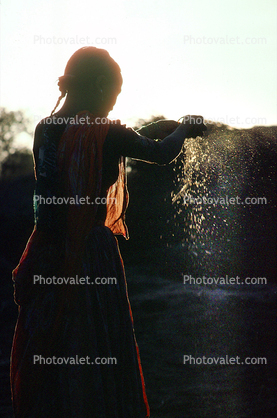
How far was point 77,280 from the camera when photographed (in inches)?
83.4

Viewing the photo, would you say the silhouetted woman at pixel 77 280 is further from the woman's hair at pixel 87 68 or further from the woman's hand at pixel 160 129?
the woman's hand at pixel 160 129

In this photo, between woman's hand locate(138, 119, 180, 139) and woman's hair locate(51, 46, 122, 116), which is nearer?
woman's hair locate(51, 46, 122, 116)

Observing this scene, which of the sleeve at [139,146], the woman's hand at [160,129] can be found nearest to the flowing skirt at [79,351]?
the sleeve at [139,146]

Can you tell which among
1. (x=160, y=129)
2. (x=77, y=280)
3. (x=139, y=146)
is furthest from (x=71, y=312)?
(x=160, y=129)

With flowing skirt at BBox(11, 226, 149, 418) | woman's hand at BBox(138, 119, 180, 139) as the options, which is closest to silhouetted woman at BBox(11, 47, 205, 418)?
flowing skirt at BBox(11, 226, 149, 418)

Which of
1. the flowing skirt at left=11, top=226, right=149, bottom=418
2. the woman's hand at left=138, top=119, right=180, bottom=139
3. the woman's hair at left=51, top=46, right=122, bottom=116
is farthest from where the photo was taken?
the woman's hand at left=138, top=119, right=180, bottom=139

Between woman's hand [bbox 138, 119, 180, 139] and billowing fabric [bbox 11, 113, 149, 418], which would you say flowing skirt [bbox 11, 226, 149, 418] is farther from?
woman's hand [bbox 138, 119, 180, 139]

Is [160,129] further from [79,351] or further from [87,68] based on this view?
[79,351]

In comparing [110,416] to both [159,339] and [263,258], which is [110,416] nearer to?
[159,339]

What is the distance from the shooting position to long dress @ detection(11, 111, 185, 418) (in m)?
2.06

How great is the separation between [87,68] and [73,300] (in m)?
1.19

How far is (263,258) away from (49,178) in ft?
34.7

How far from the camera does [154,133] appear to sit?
7.72 feet

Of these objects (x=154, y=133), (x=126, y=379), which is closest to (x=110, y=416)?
(x=126, y=379)
